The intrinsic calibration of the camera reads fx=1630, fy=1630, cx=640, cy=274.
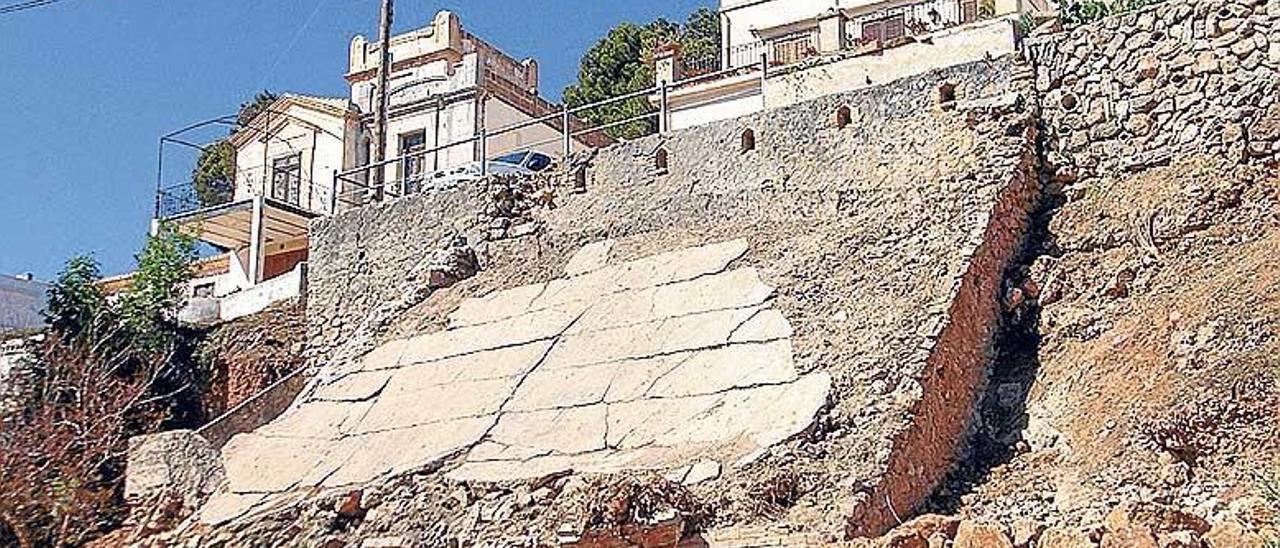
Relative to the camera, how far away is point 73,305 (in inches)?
716

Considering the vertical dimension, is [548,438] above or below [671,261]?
below

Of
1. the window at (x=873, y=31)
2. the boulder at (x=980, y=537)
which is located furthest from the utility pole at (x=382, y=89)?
the boulder at (x=980, y=537)

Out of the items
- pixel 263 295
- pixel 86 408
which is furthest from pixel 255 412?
pixel 263 295

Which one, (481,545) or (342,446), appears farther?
(342,446)

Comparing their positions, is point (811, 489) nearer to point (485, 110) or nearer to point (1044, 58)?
point (1044, 58)

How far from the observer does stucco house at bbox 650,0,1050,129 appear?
1925 centimetres

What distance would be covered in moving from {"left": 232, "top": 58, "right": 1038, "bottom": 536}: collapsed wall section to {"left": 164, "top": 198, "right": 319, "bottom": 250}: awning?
9.28 meters

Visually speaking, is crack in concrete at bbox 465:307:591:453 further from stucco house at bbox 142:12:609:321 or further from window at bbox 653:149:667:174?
stucco house at bbox 142:12:609:321

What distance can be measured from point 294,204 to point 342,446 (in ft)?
50.0

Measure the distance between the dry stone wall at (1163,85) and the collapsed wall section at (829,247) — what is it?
0.40 m

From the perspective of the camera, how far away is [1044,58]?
44.9 ft

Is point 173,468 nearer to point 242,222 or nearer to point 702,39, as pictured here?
point 242,222

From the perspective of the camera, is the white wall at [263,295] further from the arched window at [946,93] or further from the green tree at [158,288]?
the arched window at [946,93]

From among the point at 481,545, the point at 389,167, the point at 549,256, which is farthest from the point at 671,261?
the point at 389,167
